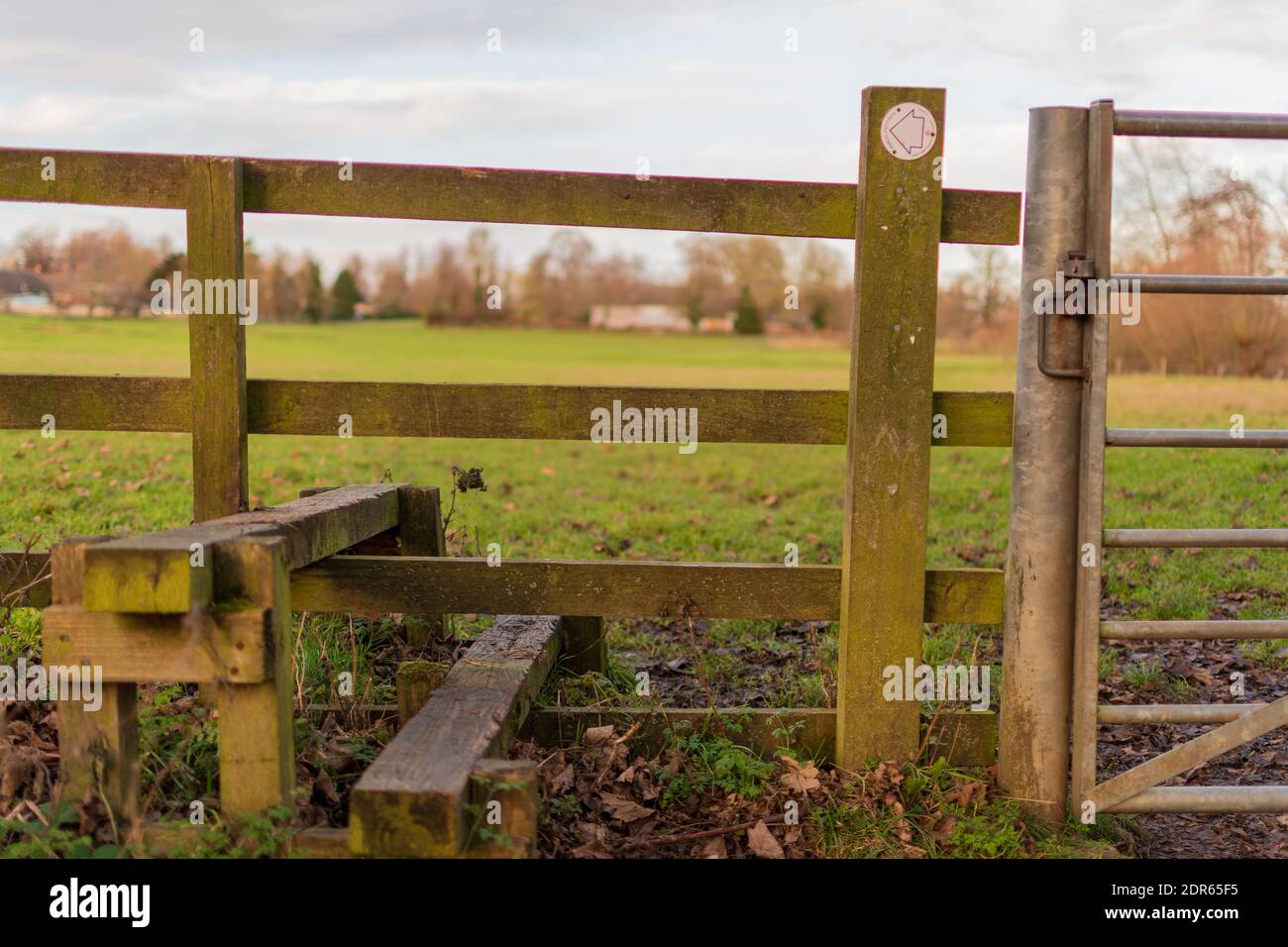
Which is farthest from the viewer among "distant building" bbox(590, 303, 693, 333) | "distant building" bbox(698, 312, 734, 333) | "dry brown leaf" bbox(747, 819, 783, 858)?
"distant building" bbox(698, 312, 734, 333)

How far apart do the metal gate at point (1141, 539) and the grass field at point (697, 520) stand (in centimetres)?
45

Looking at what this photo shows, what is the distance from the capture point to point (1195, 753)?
3.44 m

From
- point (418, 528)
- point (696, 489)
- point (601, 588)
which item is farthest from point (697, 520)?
point (601, 588)

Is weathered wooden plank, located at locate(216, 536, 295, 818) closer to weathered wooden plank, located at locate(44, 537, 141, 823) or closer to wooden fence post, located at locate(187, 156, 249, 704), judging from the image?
weathered wooden plank, located at locate(44, 537, 141, 823)

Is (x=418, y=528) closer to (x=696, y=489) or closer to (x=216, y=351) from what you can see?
(x=216, y=351)

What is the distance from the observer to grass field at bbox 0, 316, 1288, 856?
3570 mm

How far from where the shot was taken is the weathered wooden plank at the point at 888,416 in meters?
3.44

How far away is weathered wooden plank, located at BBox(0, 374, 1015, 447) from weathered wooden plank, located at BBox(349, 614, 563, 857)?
828 mm

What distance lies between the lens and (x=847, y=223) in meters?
3.51

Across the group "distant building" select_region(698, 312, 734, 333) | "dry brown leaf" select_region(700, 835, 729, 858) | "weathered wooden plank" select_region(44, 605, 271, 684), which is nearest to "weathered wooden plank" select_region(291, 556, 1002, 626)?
"dry brown leaf" select_region(700, 835, 729, 858)

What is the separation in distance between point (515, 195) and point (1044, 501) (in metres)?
2.06

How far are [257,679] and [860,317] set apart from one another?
2.17 meters

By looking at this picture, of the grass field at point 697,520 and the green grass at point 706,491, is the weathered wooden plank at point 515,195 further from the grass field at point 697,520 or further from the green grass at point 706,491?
the green grass at point 706,491

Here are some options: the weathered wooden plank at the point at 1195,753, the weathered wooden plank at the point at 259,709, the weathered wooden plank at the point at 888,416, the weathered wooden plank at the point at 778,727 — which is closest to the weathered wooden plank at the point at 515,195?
the weathered wooden plank at the point at 888,416
